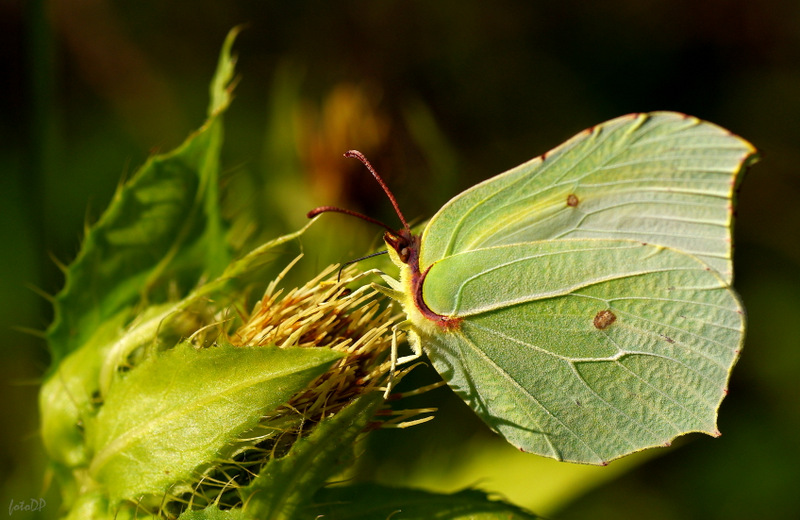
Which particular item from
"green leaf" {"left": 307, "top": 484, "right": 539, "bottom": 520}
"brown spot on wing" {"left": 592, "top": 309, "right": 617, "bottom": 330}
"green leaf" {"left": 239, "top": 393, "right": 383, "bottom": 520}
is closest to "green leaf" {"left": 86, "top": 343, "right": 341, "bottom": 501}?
"green leaf" {"left": 239, "top": 393, "right": 383, "bottom": 520}

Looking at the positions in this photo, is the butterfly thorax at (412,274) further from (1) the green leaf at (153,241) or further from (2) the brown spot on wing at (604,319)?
(1) the green leaf at (153,241)

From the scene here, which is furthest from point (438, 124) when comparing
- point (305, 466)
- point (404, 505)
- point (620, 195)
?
point (305, 466)

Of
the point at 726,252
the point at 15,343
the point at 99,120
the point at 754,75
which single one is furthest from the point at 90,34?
the point at 754,75

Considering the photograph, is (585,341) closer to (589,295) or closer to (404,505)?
(589,295)

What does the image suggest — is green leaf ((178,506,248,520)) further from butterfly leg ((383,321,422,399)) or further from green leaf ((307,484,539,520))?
butterfly leg ((383,321,422,399))

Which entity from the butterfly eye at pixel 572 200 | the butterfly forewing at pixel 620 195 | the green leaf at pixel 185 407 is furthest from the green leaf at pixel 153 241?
the butterfly eye at pixel 572 200
